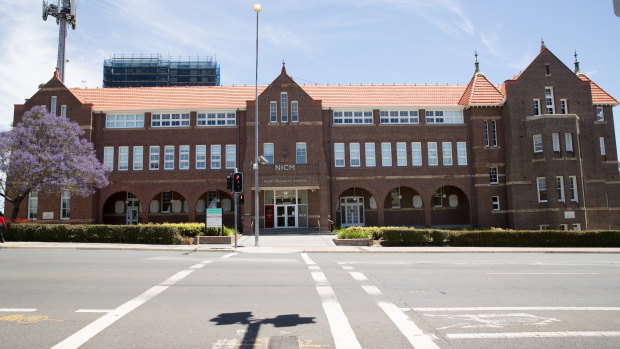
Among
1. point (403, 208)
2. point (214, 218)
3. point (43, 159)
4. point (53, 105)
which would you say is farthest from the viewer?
point (403, 208)

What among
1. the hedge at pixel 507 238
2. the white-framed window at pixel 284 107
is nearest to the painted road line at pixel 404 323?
the hedge at pixel 507 238

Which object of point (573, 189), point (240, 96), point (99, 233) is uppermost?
point (240, 96)

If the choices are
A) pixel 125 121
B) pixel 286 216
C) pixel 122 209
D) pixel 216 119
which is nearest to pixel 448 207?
pixel 286 216

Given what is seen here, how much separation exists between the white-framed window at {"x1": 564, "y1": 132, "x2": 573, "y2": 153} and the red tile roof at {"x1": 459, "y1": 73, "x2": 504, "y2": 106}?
5.48 m

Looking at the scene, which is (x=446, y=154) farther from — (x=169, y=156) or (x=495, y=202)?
(x=169, y=156)

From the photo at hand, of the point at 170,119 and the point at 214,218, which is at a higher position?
the point at 170,119

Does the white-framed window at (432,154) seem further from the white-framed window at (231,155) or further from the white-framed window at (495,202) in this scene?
the white-framed window at (231,155)

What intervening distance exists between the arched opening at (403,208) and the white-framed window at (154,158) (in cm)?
1888

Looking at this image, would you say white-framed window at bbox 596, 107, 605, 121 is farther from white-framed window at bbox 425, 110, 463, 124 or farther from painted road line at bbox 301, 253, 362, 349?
painted road line at bbox 301, 253, 362, 349

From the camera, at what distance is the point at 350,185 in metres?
34.2

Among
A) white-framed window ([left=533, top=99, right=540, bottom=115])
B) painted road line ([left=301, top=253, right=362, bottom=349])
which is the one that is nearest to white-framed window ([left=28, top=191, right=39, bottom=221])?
painted road line ([left=301, top=253, right=362, bottom=349])

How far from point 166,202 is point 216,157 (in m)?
5.98

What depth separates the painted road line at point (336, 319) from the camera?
5801mm

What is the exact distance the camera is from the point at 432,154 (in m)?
35.0
